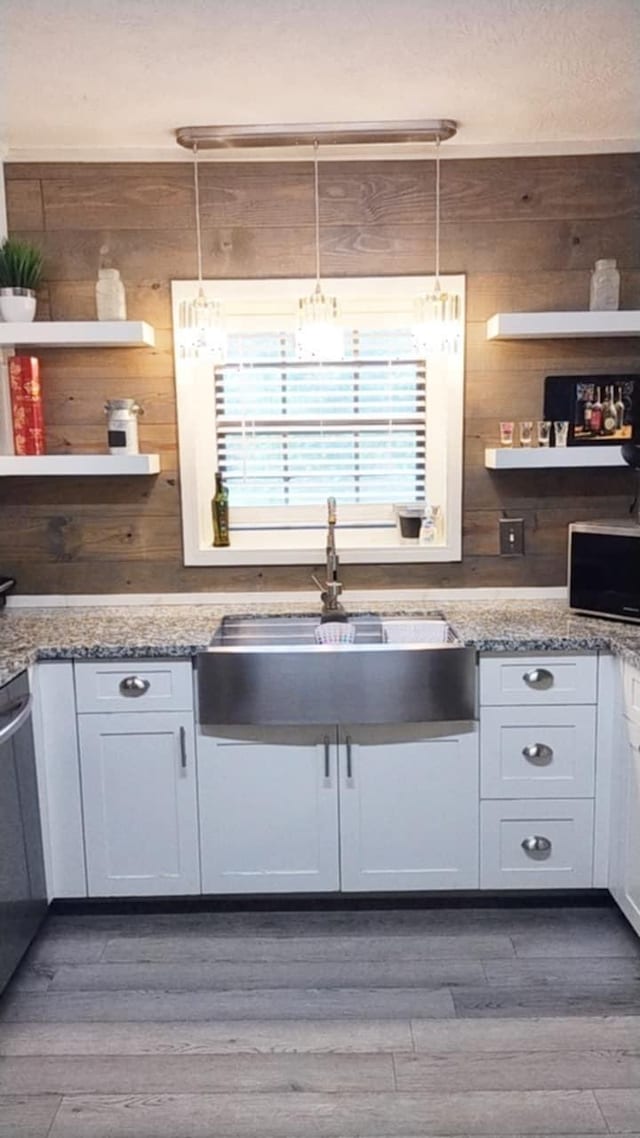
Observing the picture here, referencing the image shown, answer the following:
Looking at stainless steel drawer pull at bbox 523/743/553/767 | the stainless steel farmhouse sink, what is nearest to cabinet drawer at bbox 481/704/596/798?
stainless steel drawer pull at bbox 523/743/553/767

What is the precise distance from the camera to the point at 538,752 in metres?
2.37

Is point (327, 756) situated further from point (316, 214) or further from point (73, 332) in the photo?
point (316, 214)

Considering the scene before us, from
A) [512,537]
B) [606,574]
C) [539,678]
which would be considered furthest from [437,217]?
[539,678]

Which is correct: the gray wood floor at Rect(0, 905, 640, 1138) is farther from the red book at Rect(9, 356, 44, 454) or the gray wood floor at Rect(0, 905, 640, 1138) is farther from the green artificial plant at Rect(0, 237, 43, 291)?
the green artificial plant at Rect(0, 237, 43, 291)

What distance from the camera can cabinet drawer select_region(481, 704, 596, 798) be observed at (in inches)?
93.0

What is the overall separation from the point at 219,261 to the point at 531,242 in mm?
1090

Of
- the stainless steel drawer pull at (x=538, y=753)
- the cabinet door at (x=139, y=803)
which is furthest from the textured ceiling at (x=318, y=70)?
the stainless steel drawer pull at (x=538, y=753)

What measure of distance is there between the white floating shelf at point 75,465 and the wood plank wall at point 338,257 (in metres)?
0.20

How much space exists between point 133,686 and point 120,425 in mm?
911

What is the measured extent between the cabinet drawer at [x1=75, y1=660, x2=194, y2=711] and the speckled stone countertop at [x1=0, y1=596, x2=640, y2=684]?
0.04m

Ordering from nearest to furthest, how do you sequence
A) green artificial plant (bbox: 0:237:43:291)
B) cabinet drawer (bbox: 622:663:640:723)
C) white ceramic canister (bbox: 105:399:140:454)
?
→ cabinet drawer (bbox: 622:663:640:723)
green artificial plant (bbox: 0:237:43:291)
white ceramic canister (bbox: 105:399:140:454)

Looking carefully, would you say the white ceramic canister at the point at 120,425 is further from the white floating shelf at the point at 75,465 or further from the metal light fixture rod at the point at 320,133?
the metal light fixture rod at the point at 320,133

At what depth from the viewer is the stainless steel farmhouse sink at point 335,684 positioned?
2283 millimetres

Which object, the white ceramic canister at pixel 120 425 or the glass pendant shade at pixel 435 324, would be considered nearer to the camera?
the glass pendant shade at pixel 435 324
